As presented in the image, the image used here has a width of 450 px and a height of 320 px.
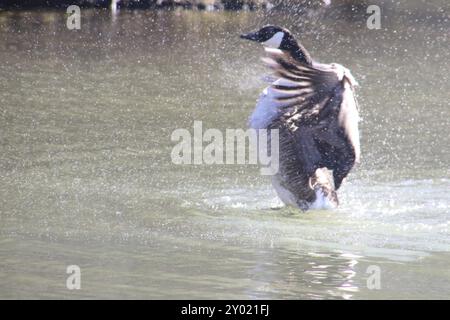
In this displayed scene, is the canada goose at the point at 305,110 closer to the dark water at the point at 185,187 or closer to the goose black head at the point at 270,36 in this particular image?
the goose black head at the point at 270,36

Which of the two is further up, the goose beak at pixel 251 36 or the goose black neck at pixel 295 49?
the goose beak at pixel 251 36

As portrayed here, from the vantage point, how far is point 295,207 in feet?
23.6

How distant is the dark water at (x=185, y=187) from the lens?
5.56 meters

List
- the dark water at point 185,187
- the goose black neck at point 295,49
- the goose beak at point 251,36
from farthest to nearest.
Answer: the goose beak at point 251,36 < the goose black neck at point 295,49 < the dark water at point 185,187

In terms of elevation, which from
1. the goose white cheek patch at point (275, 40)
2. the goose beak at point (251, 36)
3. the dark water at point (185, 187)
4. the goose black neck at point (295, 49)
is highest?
the goose beak at point (251, 36)

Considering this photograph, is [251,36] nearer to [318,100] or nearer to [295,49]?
[295,49]

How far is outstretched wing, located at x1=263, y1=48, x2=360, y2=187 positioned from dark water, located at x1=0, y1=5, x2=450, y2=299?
0.55m

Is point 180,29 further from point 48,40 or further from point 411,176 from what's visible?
point 411,176

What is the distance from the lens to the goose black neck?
6.62m

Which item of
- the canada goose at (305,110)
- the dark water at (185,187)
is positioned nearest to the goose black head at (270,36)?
the canada goose at (305,110)

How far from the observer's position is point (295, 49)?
6.64 m

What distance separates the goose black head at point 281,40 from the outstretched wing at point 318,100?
4 cm

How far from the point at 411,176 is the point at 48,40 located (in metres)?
7.42

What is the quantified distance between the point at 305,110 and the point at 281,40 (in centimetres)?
46
